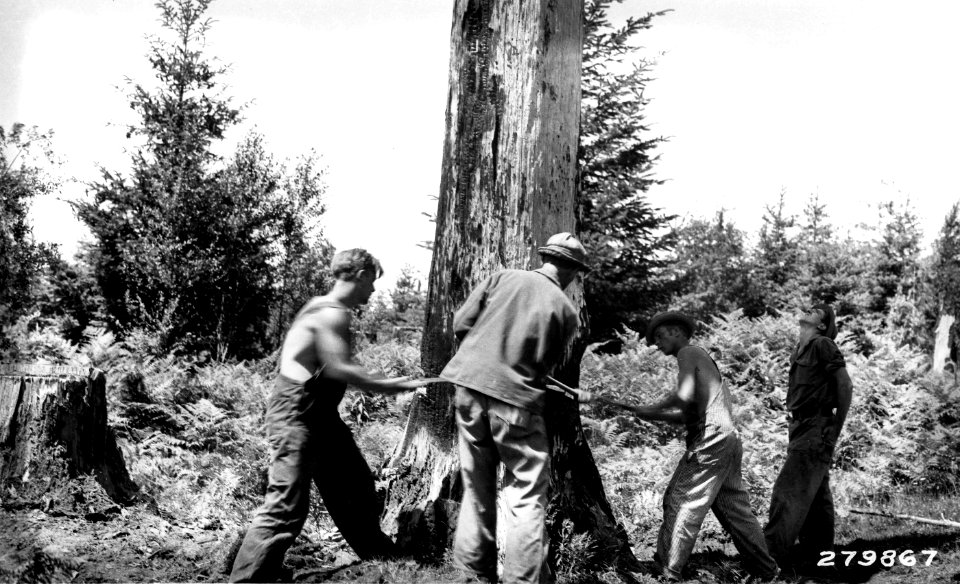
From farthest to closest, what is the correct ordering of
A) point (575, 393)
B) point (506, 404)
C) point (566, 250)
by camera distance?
point (575, 393) < point (566, 250) < point (506, 404)

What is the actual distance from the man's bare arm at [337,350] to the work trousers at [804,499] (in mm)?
3960

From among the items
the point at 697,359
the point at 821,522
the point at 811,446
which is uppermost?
the point at 697,359

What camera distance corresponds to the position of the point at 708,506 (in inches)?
225

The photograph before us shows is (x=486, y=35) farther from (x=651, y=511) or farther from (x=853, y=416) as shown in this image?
(x=853, y=416)

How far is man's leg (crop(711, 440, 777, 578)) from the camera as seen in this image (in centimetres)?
585

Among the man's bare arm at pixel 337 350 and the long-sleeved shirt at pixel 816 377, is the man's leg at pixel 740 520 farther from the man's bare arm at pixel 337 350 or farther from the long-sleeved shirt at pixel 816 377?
the man's bare arm at pixel 337 350

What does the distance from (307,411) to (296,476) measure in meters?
0.36

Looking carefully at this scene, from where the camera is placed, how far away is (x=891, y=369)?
13281 mm

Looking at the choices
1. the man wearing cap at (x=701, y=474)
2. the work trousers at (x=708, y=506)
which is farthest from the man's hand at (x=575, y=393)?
the work trousers at (x=708, y=506)

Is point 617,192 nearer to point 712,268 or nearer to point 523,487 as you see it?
point 523,487

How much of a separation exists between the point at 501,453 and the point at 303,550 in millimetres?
1653

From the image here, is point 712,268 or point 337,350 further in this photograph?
point 712,268

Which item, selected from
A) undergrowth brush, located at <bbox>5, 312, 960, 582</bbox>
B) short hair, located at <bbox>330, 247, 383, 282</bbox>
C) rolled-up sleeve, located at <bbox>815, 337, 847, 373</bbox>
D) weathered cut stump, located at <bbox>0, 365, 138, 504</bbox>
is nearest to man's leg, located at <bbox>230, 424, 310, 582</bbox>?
short hair, located at <bbox>330, 247, 383, 282</bbox>

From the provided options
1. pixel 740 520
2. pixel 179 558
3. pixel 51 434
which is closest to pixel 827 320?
pixel 740 520
